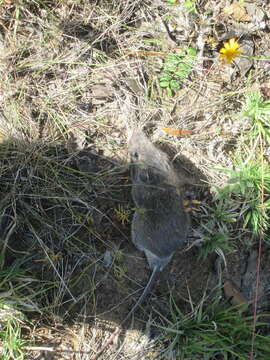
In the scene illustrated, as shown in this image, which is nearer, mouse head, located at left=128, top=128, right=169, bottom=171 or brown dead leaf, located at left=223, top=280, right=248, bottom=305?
mouse head, located at left=128, top=128, right=169, bottom=171

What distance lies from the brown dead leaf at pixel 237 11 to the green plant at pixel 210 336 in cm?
303

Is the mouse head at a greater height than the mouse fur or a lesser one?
greater

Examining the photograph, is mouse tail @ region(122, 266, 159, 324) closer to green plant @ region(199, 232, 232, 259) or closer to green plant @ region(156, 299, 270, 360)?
green plant @ region(156, 299, 270, 360)

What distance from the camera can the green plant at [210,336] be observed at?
341 cm

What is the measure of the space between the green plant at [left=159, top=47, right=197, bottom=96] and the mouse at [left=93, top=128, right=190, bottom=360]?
0.66 metres

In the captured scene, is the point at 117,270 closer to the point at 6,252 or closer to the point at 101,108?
the point at 6,252

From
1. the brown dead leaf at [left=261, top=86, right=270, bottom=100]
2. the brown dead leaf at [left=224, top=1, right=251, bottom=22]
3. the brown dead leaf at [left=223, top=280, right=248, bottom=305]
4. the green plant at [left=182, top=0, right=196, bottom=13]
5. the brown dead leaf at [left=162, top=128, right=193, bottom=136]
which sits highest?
the brown dead leaf at [left=224, top=1, right=251, bottom=22]

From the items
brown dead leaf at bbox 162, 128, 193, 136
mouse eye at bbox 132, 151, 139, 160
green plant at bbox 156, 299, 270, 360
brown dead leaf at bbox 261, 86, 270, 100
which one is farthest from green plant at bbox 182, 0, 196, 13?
green plant at bbox 156, 299, 270, 360

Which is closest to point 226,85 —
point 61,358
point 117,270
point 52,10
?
point 52,10

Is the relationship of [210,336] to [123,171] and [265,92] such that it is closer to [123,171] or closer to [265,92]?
[123,171]

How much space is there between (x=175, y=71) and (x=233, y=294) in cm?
232

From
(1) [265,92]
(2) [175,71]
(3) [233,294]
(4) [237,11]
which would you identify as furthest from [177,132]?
(3) [233,294]

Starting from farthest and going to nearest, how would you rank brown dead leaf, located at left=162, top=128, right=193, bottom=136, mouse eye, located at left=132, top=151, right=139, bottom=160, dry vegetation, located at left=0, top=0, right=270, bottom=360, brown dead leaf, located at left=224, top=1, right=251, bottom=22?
brown dead leaf, located at left=224, top=1, right=251, bottom=22, brown dead leaf, located at left=162, top=128, right=193, bottom=136, mouse eye, located at left=132, top=151, right=139, bottom=160, dry vegetation, located at left=0, top=0, right=270, bottom=360

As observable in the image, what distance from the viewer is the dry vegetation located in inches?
137
